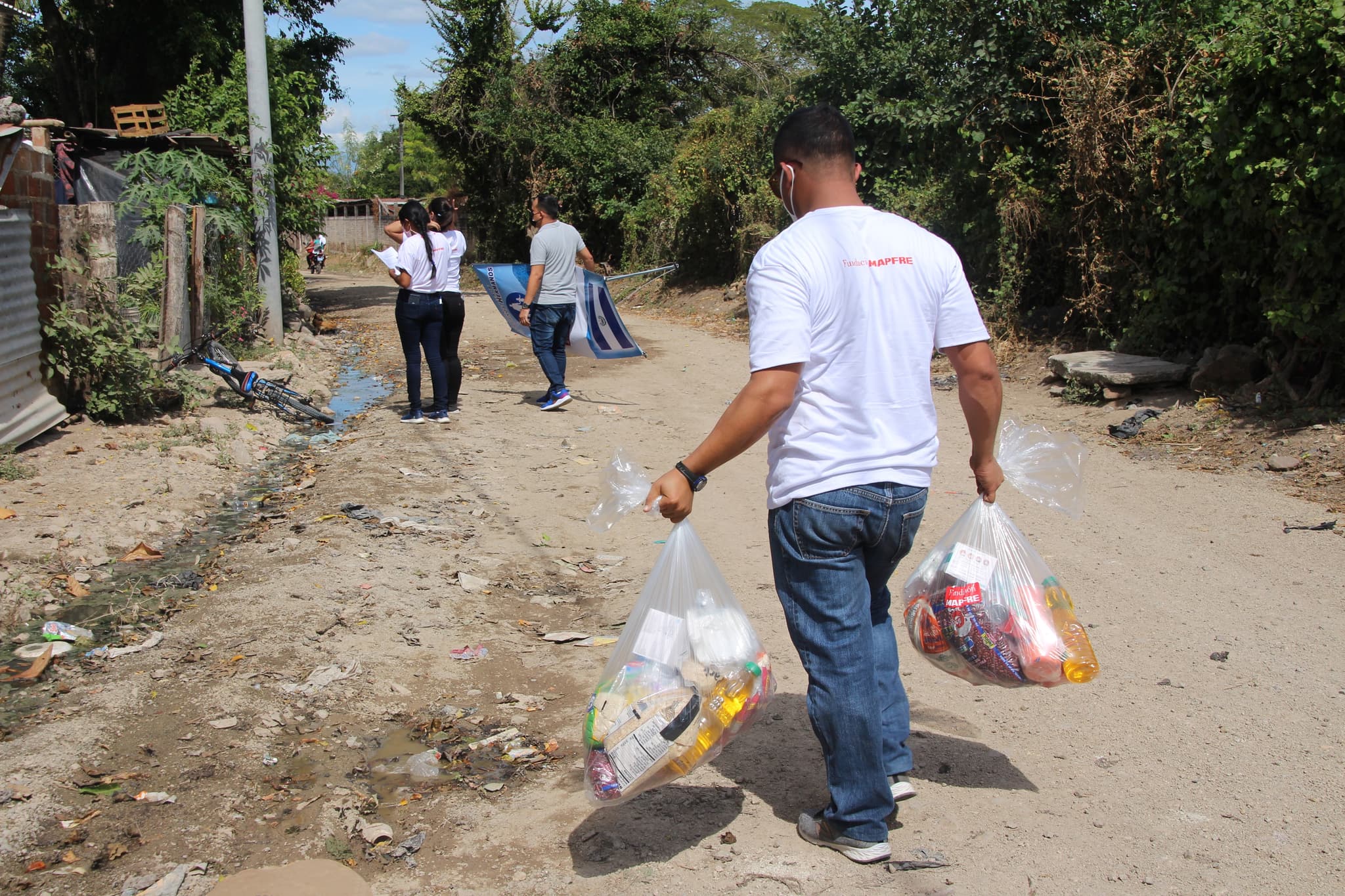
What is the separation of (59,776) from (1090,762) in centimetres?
315

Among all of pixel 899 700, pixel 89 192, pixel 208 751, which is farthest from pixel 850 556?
pixel 89 192

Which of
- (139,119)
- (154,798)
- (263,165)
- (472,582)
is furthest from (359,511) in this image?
(139,119)

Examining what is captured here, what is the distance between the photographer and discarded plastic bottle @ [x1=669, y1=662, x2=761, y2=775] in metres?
2.45

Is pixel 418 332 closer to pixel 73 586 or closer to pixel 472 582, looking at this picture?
pixel 472 582

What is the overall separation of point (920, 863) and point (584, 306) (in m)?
7.28

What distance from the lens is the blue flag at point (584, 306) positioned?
9227mm

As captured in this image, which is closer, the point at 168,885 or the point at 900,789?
the point at 168,885

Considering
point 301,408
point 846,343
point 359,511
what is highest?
point 846,343

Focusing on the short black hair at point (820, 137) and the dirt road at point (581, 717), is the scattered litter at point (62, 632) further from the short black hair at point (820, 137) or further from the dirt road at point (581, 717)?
the short black hair at point (820, 137)

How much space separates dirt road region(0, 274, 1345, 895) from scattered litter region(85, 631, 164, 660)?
6 cm

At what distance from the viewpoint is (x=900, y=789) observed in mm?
2799

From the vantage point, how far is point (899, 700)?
277cm

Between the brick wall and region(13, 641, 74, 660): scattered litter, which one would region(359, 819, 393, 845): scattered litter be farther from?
the brick wall

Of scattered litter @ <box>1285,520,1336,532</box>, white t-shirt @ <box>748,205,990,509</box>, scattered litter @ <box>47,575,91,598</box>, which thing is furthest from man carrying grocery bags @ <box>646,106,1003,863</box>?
scattered litter @ <box>1285,520,1336,532</box>
